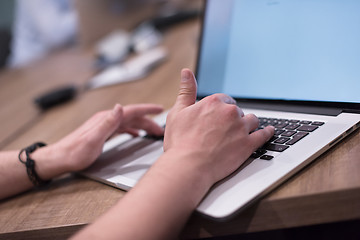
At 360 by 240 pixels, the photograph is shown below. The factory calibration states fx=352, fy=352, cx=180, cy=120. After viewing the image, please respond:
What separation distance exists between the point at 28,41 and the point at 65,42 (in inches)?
17.9

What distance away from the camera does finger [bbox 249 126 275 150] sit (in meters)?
0.53

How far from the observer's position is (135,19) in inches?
94.1

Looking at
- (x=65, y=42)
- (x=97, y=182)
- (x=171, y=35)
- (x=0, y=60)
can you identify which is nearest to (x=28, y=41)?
(x=0, y=60)

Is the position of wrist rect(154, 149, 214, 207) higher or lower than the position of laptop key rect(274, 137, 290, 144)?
lower

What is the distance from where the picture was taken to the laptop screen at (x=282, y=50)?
0.58 m

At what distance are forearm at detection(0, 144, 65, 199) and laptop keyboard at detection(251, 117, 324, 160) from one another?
0.39 meters

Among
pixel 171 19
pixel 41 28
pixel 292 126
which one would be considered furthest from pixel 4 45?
pixel 292 126

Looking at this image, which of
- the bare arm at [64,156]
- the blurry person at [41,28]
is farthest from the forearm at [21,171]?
the blurry person at [41,28]

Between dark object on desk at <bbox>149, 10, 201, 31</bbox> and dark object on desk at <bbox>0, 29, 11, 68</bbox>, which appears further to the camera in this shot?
dark object on desk at <bbox>0, 29, 11, 68</bbox>

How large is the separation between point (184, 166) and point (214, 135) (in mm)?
68

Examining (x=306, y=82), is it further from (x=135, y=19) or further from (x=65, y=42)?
(x=65, y=42)

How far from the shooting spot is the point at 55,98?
4.03 feet

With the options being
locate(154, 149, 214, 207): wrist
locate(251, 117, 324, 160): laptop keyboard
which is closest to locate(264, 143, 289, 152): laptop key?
locate(251, 117, 324, 160): laptop keyboard

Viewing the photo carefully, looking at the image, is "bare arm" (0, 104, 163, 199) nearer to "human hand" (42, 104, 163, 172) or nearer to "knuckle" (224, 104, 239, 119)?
"human hand" (42, 104, 163, 172)
